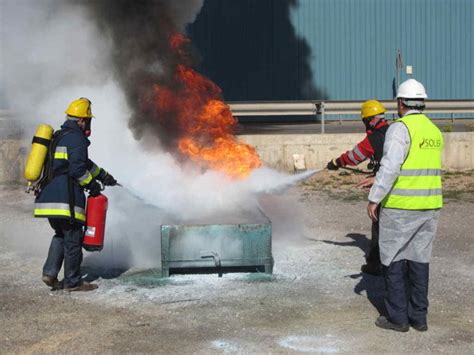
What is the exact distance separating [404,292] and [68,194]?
10.8 feet

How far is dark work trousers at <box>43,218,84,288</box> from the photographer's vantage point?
A: 6.76 meters

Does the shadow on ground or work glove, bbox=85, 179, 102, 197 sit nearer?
the shadow on ground

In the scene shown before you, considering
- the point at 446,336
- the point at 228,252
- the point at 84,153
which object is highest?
the point at 84,153

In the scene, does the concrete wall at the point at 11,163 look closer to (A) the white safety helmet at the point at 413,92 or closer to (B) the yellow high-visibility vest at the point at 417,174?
(A) the white safety helmet at the point at 413,92

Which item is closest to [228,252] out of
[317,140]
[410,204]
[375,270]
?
[375,270]

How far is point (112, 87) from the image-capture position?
33.4ft

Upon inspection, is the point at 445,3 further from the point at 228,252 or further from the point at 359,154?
the point at 228,252

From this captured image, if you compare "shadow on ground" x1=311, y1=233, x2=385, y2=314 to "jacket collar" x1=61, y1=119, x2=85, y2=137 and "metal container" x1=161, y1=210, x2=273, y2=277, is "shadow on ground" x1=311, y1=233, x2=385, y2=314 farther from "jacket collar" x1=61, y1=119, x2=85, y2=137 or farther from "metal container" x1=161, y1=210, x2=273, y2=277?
"jacket collar" x1=61, y1=119, x2=85, y2=137

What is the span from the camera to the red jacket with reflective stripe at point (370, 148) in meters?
7.32

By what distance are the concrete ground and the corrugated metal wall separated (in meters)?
12.1

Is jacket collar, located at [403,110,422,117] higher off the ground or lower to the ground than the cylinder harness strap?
higher

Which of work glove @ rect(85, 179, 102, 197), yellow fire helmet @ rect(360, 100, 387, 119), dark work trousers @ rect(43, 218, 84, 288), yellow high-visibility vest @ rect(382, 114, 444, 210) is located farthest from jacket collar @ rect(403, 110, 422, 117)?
dark work trousers @ rect(43, 218, 84, 288)

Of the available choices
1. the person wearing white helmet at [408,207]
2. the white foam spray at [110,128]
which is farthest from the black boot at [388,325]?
the white foam spray at [110,128]

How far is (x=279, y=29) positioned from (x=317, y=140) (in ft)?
25.5
